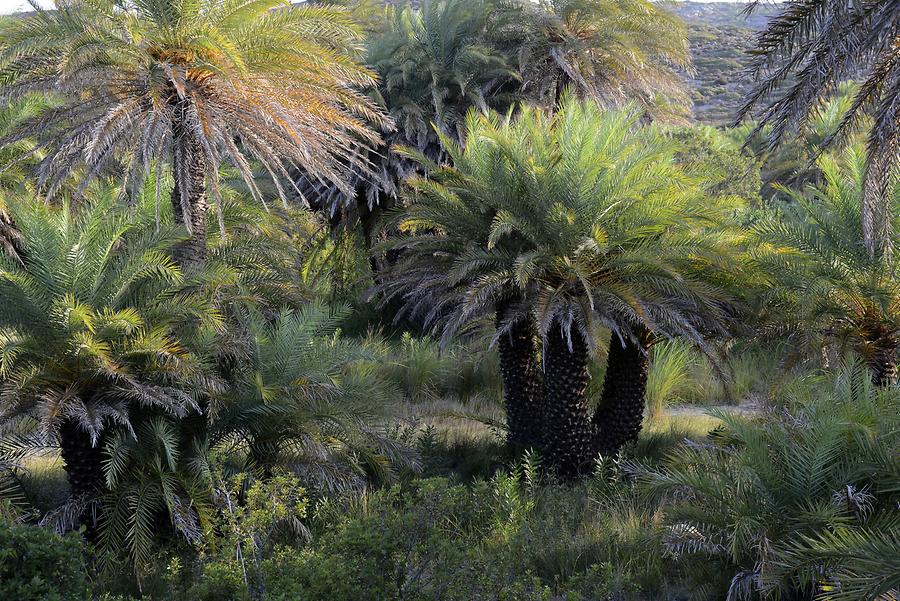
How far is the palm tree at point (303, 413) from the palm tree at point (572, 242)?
126 cm

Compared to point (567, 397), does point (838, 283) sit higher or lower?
higher

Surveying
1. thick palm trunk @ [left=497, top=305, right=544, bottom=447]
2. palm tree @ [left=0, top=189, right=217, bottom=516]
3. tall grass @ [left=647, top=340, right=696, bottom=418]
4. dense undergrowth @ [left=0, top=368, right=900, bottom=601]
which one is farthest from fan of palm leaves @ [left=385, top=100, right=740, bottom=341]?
tall grass @ [left=647, top=340, right=696, bottom=418]

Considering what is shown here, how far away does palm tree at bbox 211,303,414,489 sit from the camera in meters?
7.43

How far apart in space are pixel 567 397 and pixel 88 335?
173 inches

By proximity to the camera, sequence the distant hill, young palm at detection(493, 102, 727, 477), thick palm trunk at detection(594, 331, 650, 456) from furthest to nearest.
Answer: the distant hill < thick palm trunk at detection(594, 331, 650, 456) < young palm at detection(493, 102, 727, 477)

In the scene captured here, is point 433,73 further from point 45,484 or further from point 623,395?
point 45,484

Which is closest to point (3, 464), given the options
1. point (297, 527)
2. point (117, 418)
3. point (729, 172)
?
point (117, 418)

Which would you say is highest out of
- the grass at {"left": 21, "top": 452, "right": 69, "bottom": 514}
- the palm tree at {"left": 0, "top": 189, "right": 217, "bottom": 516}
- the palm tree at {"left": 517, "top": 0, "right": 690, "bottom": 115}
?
the palm tree at {"left": 517, "top": 0, "right": 690, "bottom": 115}

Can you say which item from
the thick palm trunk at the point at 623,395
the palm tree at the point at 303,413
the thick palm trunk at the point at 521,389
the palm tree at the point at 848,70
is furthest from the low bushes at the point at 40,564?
the palm tree at the point at 848,70

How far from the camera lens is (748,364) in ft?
41.6

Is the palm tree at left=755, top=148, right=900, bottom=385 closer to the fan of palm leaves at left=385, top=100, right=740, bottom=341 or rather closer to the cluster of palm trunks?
the fan of palm leaves at left=385, top=100, right=740, bottom=341

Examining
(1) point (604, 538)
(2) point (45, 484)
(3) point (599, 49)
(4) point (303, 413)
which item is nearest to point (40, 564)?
(4) point (303, 413)

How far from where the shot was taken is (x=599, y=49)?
1373cm

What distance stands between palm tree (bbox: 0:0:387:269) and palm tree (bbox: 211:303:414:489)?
1.14 metres
